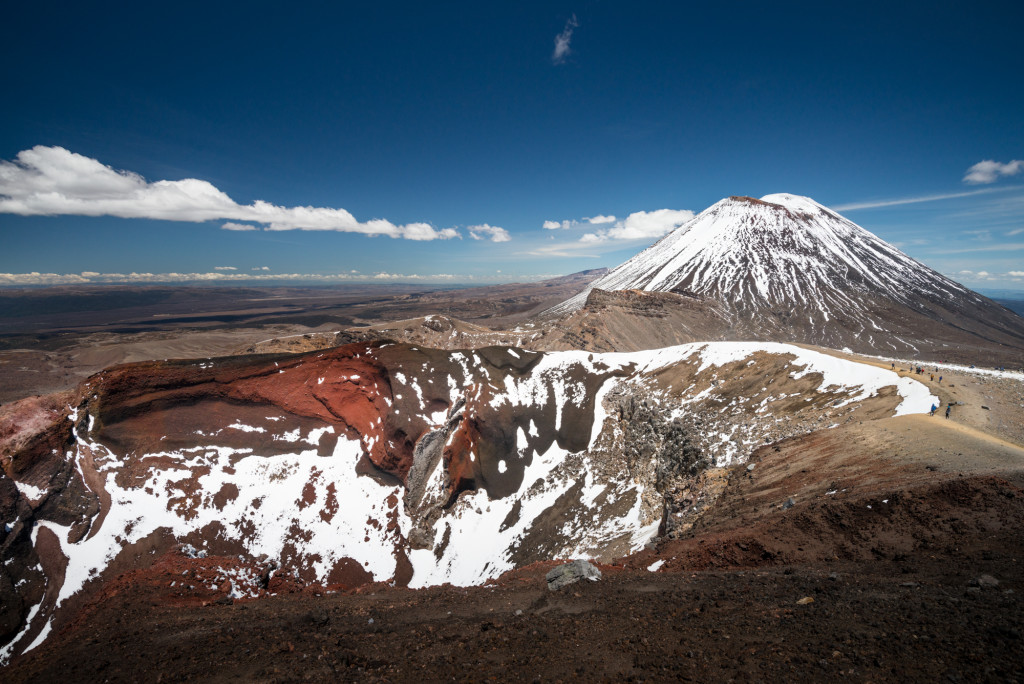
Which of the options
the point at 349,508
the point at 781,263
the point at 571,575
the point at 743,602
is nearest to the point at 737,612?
the point at 743,602


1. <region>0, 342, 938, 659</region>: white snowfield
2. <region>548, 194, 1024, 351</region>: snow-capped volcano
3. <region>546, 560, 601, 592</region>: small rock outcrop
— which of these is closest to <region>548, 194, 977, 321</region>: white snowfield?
<region>548, 194, 1024, 351</region>: snow-capped volcano

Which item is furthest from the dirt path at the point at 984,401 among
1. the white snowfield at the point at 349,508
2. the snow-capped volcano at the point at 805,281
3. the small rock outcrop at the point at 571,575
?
the snow-capped volcano at the point at 805,281

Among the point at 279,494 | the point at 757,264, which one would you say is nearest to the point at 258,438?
the point at 279,494

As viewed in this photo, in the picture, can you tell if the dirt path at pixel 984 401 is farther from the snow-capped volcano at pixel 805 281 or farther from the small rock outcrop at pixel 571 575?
the snow-capped volcano at pixel 805 281

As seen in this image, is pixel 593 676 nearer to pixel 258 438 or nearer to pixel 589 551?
pixel 589 551

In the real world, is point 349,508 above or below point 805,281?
below

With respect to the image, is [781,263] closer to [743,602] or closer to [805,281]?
[805,281]
